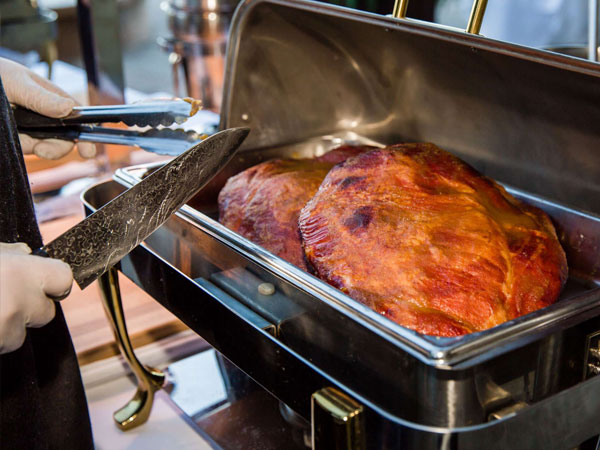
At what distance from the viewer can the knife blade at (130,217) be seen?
839 millimetres

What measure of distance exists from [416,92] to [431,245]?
1.77 feet

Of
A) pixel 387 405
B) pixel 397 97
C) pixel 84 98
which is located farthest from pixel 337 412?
pixel 84 98

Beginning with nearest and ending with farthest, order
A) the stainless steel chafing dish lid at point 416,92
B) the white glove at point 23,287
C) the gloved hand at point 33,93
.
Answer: the white glove at point 23,287 → the stainless steel chafing dish lid at point 416,92 → the gloved hand at point 33,93

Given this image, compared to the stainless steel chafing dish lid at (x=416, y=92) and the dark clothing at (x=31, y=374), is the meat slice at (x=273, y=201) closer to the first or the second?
the stainless steel chafing dish lid at (x=416, y=92)

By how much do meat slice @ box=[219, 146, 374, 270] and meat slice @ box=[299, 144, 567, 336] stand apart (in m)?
0.09

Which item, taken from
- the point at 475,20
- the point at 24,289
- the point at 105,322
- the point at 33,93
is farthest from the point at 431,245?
the point at 105,322

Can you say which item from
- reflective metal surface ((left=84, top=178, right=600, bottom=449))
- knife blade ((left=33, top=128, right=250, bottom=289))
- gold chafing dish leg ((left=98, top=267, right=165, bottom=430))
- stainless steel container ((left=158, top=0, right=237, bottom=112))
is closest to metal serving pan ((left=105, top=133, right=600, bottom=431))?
reflective metal surface ((left=84, top=178, right=600, bottom=449))

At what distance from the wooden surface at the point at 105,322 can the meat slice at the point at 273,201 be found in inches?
17.8

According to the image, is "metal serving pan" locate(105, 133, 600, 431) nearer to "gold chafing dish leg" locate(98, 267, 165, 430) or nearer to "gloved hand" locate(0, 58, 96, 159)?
"gold chafing dish leg" locate(98, 267, 165, 430)

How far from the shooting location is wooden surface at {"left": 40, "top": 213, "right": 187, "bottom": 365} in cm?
152

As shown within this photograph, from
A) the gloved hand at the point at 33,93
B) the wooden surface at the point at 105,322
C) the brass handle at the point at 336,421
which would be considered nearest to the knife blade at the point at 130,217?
the brass handle at the point at 336,421

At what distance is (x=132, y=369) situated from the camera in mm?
1345

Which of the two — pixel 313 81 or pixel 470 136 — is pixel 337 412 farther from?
pixel 313 81

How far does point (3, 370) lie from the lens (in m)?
1.05
